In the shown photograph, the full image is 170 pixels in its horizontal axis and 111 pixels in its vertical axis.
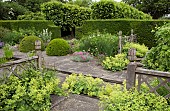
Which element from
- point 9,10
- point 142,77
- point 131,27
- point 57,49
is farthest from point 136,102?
point 9,10

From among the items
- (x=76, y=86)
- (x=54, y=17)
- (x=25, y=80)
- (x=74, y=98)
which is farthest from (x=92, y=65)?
(x=54, y=17)

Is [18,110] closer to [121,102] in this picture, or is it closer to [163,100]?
[121,102]

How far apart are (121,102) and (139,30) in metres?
7.28

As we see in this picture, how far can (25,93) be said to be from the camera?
9.59ft

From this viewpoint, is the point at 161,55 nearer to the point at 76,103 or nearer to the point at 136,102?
the point at 136,102

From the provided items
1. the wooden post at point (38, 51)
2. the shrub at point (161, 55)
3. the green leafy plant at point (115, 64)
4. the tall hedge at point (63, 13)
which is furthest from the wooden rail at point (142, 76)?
the tall hedge at point (63, 13)

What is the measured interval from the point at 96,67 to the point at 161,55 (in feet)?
10.5

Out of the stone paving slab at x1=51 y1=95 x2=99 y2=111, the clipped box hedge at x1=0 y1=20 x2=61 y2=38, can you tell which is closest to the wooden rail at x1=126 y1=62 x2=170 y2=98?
the stone paving slab at x1=51 y1=95 x2=99 y2=111

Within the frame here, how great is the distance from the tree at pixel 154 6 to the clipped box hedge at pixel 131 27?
587 inches

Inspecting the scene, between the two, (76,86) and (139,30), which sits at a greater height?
(139,30)

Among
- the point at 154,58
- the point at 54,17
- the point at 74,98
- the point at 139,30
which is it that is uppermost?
the point at 54,17

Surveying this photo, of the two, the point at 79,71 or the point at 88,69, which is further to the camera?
the point at 88,69

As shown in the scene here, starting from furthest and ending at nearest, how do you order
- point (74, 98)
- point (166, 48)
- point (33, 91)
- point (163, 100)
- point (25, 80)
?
point (74, 98) < point (25, 80) < point (33, 91) < point (166, 48) < point (163, 100)

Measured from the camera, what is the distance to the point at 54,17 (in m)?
13.4
